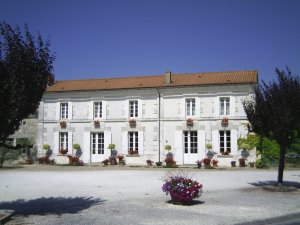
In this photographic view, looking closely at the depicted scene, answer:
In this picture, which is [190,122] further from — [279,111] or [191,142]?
[279,111]

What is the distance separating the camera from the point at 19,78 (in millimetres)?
7781

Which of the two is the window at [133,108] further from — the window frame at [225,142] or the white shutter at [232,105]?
the white shutter at [232,105]

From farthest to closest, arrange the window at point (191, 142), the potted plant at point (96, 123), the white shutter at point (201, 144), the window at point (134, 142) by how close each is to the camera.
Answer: the potted plant at point (96, 123) < the window at point (134, 142) < the window at point (191, 142) < the white shutter at point (201, 144)

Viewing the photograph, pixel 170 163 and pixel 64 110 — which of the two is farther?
pixel 64 110

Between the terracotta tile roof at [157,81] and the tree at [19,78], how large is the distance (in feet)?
60.3

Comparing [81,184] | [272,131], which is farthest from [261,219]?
[81,184]

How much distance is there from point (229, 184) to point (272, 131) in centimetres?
301

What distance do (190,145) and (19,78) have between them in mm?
19056

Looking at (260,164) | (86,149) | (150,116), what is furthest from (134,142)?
(260,164)

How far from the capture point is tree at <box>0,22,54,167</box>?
7.62 m

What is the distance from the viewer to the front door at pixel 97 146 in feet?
90.1

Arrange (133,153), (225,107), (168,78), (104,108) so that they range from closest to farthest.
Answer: (225,107), (133,153), (168,78), (104,108)

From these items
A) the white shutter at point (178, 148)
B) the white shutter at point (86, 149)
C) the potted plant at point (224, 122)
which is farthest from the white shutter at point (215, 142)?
the white shutter at point (86, 149)

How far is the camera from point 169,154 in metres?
25.9
